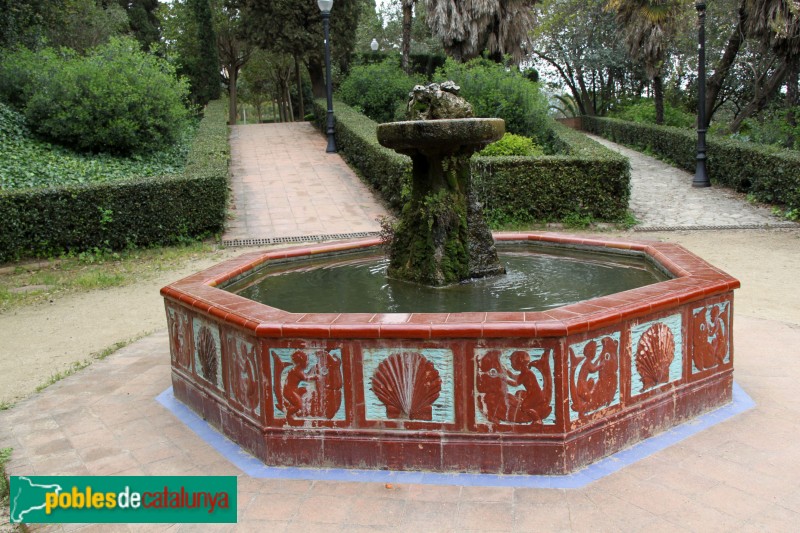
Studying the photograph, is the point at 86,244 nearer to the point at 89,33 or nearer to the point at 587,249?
the point at 587,249

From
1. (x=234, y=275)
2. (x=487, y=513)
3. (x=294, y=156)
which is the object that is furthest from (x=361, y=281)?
(x=294, y=156)

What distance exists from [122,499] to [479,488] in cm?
188

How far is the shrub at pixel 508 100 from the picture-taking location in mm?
16766

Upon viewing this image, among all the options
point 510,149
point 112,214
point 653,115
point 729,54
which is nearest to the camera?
point 112,214

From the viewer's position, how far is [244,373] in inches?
157

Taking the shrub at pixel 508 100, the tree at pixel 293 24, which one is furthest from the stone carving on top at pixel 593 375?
the tree at pixel 293 24

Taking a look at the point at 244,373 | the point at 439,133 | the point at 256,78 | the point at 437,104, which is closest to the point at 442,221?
the point at 439,133

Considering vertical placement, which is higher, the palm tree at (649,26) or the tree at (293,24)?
the tree at (293,24)

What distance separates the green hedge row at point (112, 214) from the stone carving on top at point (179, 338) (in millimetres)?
6785

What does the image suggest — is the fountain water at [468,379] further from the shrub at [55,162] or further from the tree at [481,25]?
the tree at [481,25]

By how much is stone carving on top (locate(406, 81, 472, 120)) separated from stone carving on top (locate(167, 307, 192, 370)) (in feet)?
7.62

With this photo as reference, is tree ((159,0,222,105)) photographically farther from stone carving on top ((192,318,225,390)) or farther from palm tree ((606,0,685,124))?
stone carving on top ((192,318,225,390))

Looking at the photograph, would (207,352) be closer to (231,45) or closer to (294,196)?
(294,196)

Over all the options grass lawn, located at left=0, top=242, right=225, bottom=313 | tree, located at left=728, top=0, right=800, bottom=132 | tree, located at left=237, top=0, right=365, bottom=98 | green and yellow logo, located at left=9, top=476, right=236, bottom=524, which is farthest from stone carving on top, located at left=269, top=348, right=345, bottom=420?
tree, located at left=237, top=0, right=365, bottom=98
